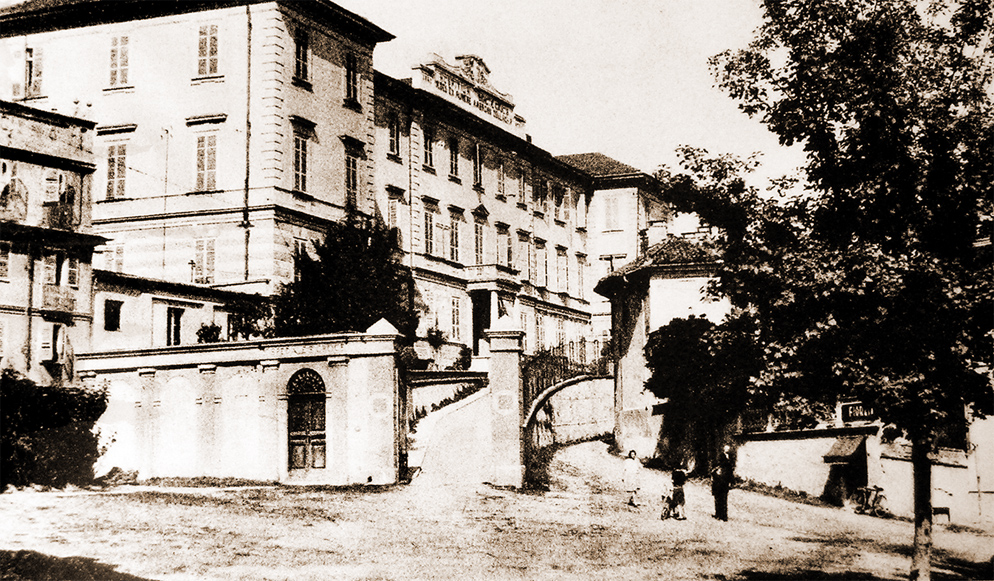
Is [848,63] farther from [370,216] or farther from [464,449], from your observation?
[370,216]

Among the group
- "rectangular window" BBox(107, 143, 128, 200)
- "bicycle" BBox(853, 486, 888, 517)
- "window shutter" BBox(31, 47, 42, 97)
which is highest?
"window shutter" BBox(31, 47, 42, 97)

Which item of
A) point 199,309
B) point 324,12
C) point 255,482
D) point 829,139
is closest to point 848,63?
point 829,139

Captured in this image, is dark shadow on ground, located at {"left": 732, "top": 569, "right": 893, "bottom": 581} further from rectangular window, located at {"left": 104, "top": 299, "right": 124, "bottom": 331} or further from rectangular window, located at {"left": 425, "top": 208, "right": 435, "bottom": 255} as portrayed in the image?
rectangular window, located at {"left": 425, "top": 208, "right": 435, "bottom": 255}

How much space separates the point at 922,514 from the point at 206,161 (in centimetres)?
A: 2298

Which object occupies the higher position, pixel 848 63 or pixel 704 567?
pixel 848 63

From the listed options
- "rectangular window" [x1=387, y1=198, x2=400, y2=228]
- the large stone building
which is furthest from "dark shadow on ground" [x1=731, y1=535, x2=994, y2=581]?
"rectangular window" [x1=387, y1=198, x2=400, y2=228]

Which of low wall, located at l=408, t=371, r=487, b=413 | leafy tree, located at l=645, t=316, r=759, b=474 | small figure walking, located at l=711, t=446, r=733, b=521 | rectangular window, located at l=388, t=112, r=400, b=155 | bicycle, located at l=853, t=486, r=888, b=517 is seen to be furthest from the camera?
rectangular window, located at l=388, t=112, r=400, b=155

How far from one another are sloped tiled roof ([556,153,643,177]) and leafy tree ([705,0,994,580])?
36.5 m

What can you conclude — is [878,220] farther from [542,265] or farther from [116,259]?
[542,265]

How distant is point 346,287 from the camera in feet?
94.4

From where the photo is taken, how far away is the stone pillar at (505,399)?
760 inches

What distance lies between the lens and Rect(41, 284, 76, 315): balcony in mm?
18550

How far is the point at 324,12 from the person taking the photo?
31.9 meters

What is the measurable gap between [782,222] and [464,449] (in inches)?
356
